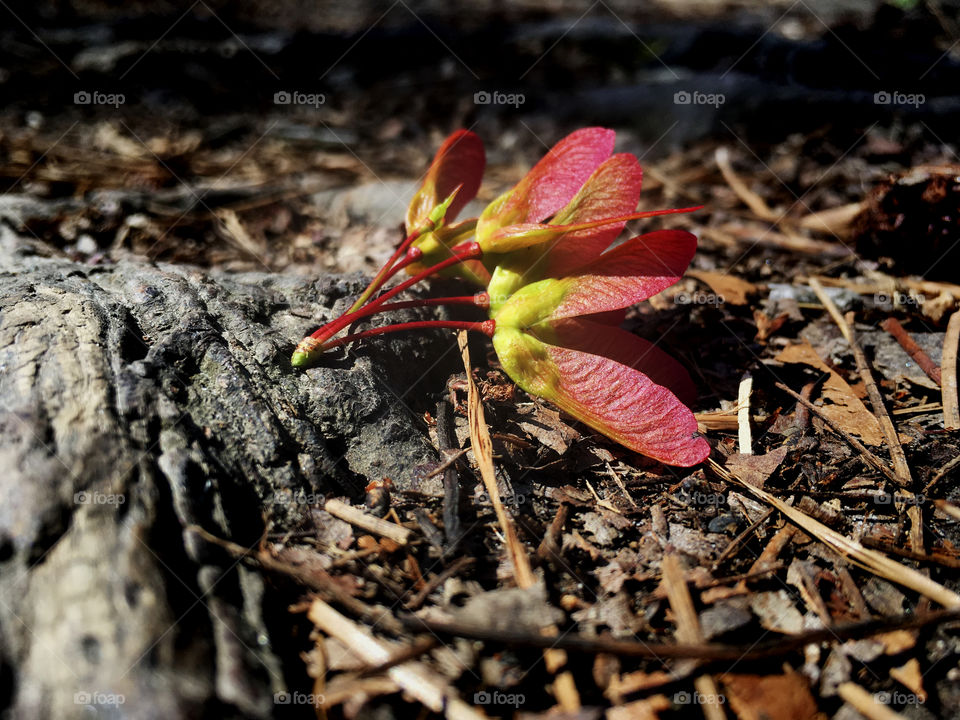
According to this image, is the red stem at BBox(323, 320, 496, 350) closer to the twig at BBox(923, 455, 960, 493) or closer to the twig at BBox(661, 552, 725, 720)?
the twig at BBox(661, 552, 725, 720)

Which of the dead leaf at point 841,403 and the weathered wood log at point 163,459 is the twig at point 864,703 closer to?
the dead leaf at point 841,403

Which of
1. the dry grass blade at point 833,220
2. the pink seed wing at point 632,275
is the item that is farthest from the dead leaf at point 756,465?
the dry grass blade at point 833,220

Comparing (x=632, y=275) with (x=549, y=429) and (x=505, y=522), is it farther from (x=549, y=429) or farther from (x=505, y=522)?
(x=505, y=522)

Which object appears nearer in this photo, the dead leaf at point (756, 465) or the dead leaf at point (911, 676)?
the dead leaf at point (911, 676)

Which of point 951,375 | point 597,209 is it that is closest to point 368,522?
point 597,209

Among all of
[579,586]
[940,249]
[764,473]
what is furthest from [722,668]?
[940,249]

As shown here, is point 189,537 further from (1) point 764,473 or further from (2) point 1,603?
(1) point 764,473
